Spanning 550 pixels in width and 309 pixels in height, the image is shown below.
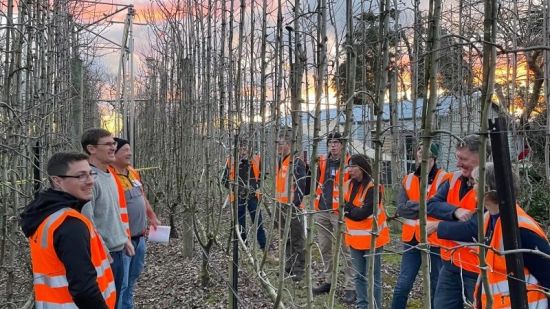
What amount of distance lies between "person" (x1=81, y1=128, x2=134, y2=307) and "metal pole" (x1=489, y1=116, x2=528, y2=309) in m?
3.03

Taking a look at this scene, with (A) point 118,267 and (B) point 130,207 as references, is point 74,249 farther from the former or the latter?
(B) point 130,207

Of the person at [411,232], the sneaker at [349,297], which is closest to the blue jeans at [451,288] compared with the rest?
the person at [411,232]

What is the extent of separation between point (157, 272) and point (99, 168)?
11.9 ft

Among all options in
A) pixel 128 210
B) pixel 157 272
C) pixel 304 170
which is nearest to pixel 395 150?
pixel 304 170

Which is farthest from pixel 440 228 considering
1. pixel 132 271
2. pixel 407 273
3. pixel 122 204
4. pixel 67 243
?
pixel 132 271

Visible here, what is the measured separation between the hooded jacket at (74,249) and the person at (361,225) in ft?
8.60

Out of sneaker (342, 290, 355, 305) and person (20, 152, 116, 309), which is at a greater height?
person (20, 152, 116, 309)

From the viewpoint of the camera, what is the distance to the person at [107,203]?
12.5ft

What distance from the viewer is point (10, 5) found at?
3.88m

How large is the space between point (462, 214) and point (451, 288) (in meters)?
0.62

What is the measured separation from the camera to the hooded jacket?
A: 95.3 inches

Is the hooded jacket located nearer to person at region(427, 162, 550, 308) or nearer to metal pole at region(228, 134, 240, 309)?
metal pole at region(228, 134, 240, 309)

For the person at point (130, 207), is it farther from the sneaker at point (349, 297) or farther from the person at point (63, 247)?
the sneaker at point (349, 297)

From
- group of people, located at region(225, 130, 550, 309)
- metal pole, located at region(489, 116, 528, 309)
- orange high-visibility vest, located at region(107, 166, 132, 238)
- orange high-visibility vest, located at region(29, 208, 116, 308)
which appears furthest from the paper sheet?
metal pole, located at region(489, 116, 528, 309)
